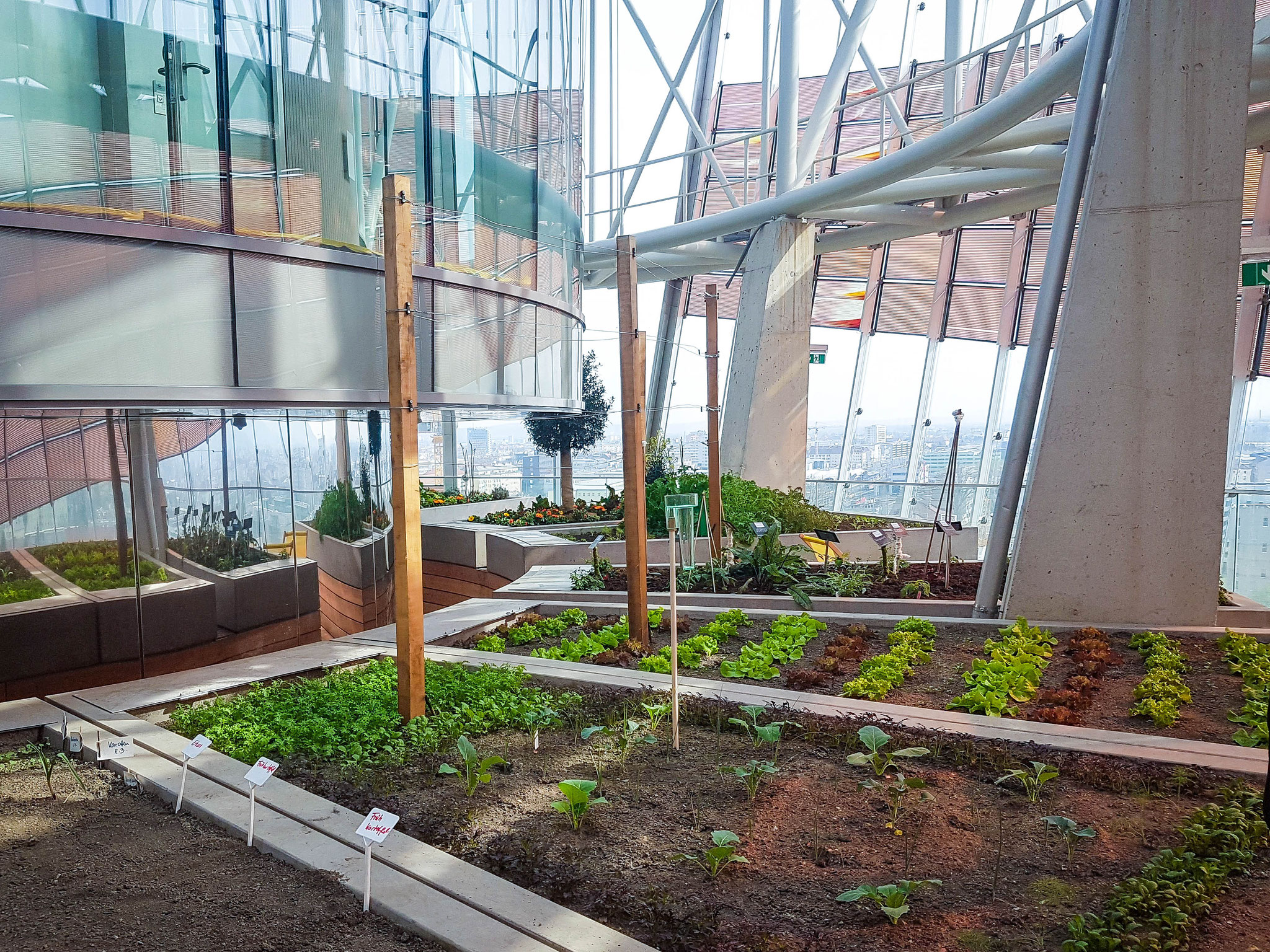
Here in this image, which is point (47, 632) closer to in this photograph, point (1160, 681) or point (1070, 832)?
point (1070, 832)

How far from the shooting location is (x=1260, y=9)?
16688 millimetres

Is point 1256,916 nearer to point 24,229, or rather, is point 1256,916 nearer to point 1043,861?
point 1043,861

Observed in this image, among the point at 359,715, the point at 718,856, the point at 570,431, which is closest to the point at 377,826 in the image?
the point at 718,856

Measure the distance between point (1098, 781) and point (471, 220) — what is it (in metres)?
6.32

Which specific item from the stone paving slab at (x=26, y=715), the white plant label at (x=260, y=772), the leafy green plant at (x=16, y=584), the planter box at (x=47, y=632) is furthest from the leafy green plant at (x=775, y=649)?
the leafy green plant at (x=16, y=584)

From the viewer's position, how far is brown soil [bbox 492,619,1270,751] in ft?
17.3

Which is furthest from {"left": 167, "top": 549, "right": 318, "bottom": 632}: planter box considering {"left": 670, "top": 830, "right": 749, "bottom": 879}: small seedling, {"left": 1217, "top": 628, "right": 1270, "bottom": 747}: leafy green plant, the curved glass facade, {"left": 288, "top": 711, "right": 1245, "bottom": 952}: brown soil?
{"left": 1217, "top": 628, "right": 1270, "bottom": 747}: leafy green plant

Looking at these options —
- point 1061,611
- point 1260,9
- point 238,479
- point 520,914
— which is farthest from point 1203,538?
point 1260,9

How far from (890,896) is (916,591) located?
6153 mm

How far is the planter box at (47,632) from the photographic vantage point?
619 cm

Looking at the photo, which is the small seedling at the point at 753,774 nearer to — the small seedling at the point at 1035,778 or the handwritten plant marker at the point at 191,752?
the small seedling at the point at 1035,778

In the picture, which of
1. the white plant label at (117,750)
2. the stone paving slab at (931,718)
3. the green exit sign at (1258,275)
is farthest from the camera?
the green exit sign at (1258,275)

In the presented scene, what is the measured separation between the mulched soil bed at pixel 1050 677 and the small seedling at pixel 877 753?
3.79ft

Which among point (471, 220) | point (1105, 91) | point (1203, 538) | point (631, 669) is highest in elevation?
point (1105, 91)
